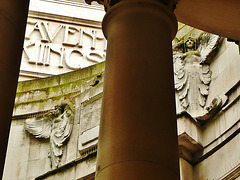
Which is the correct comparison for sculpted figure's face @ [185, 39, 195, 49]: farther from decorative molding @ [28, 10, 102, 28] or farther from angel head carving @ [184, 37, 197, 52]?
decorative molding @ [28, 10, 102, 28]

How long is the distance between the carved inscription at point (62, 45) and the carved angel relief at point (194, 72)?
48.8ft

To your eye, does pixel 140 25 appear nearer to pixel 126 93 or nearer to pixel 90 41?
pixel 126 93

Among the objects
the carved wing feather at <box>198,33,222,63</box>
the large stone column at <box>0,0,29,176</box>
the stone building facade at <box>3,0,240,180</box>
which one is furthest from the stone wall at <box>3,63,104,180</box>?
the large stone column at <box>0,0,29,176</box>

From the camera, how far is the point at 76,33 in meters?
39.3

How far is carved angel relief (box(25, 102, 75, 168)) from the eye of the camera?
23.8 metres

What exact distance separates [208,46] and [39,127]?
8.14 meters

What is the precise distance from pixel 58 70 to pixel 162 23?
2479cm

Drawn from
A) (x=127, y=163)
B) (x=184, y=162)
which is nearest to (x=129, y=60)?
(x=127, y=163)

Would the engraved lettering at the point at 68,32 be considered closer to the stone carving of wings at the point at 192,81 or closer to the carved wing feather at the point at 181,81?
the carved wing feather at the point at 181,81

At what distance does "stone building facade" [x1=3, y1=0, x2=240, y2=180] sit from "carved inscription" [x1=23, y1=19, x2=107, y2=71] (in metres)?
9.46

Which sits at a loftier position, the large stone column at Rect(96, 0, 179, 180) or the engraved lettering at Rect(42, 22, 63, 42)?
the engraved lettering at Rect(42, 22, 63, 42)

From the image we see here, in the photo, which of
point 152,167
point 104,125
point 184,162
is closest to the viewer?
point 152,167

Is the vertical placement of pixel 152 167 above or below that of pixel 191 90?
below

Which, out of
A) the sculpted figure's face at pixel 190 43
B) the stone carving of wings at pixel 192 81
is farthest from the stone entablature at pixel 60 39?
the stone carving of wings at pixel 192 81
